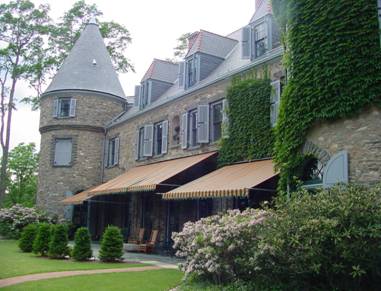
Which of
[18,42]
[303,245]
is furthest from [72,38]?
[303,245]

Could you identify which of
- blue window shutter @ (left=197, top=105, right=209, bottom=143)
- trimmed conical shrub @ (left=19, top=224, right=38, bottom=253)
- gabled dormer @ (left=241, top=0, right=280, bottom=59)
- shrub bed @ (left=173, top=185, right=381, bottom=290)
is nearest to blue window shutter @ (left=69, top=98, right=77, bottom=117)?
trimmed conical shrub @ (left=19, top=224, right=38, bottom=253)

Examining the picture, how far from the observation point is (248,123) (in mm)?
16234

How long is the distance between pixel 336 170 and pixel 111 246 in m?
8.09

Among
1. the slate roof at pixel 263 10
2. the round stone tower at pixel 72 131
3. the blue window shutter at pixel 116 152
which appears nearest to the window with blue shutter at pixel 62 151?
the round stone tower at pixel 72 131

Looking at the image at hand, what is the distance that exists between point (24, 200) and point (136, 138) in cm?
2397

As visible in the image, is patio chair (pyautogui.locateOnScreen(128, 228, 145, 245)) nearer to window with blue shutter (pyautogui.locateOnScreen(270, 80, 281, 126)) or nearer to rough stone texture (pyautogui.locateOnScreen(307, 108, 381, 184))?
window with blue shutter (pyautogui.locateOnScreen(270, 80, 281, 126))

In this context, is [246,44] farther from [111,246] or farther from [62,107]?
[62,107]

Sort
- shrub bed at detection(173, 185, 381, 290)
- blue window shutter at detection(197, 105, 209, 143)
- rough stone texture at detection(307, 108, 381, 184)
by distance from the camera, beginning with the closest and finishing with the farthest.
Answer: shrub bed at detection(173, 185, 381, 290)
rough stone texture at detection(307, 108, 381, 184)
blue window shutter at detection(197, 105, 209, 143)

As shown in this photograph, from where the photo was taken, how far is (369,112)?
10195 mm

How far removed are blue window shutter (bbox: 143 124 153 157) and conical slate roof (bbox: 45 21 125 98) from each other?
6.73 m

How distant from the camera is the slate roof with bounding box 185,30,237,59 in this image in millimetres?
21172

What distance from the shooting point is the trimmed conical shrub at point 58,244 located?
630 inches

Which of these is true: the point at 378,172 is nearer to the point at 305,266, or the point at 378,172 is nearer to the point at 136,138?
the point at 305,266

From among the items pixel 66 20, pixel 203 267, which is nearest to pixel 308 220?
pixel 203 267
